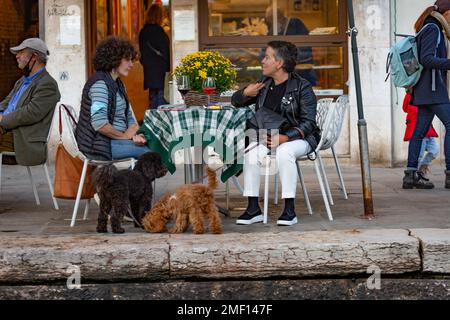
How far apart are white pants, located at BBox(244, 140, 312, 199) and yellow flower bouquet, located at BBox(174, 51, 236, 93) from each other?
64cm

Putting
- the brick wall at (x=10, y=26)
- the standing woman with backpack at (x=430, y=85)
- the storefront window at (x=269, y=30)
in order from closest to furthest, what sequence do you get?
the standing woman with backpack at (x=430, y=85), the storefront window at (x=269, y=30), the brick wall at (x=10, y=26)

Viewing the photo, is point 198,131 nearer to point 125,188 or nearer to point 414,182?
point 125,188

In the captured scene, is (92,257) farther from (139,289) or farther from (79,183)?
(79,183)

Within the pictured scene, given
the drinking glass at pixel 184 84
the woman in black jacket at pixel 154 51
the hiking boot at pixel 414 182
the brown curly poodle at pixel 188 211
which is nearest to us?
the brown curly poodle at pixel 188 211

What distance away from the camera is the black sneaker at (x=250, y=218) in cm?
809

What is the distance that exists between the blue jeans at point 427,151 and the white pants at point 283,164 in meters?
2.54

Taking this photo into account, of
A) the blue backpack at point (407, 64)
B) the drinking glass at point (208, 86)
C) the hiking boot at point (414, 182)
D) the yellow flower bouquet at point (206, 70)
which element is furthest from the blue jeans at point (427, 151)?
the drinking glass at point (208, 86)

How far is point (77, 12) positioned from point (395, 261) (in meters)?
6.61

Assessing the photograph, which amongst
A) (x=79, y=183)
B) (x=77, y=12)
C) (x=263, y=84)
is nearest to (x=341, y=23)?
(x=77, y=12)

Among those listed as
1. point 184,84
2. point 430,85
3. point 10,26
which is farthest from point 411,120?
point 10,26

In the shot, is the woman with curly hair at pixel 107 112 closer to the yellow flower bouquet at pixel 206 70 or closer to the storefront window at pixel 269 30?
the yellow flower bouquet at pixel 206 70

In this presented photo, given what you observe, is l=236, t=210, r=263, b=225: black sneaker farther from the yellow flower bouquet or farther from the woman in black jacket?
the woman in black jacket

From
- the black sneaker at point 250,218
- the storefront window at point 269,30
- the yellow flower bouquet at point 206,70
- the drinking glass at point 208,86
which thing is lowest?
the black sneaker at point 250,218

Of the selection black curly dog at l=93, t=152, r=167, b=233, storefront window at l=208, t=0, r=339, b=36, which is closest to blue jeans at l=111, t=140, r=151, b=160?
black curly dog at l=93, t=152, r=167, b=233
